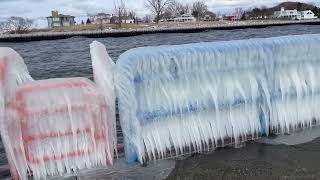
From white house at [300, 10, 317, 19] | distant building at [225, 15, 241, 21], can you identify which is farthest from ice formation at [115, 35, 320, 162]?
distant building at [225, 15, 241, 21]

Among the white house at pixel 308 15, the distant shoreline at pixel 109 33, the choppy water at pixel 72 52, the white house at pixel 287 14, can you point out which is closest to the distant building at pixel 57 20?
the distant shoreline at pixel 109 33

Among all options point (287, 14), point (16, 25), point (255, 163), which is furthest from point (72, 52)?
point (287, 14)

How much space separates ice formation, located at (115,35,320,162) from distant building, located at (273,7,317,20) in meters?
117

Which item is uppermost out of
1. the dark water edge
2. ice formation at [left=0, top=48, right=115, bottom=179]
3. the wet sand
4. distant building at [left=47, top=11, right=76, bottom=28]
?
distant building at [left=47, top=11, right=76, bottom=28]

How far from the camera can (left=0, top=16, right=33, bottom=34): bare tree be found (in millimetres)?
100600

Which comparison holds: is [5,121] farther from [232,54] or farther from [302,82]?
[302,82]

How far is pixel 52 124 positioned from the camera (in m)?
3.80

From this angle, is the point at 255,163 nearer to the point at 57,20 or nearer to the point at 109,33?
the point at 109,33

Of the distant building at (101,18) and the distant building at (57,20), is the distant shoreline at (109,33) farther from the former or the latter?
the distant building at (101,18)

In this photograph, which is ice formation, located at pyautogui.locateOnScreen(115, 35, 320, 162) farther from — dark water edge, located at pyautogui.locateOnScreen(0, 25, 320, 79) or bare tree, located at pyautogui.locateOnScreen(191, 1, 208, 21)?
bare tree, located at pyautogui.locateOnScreen(191, 1, 208, 21)

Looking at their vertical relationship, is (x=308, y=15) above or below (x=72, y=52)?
above

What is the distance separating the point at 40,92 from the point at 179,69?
1325mm

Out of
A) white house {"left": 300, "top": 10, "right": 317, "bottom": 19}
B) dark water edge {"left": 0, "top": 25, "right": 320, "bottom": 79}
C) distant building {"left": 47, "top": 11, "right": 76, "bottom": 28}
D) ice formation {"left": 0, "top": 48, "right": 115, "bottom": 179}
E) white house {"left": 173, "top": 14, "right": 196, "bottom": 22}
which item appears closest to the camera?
ice formation {"left": 0, "top": 48, "right": 115, "bottom": 179}

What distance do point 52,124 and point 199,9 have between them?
130 m
